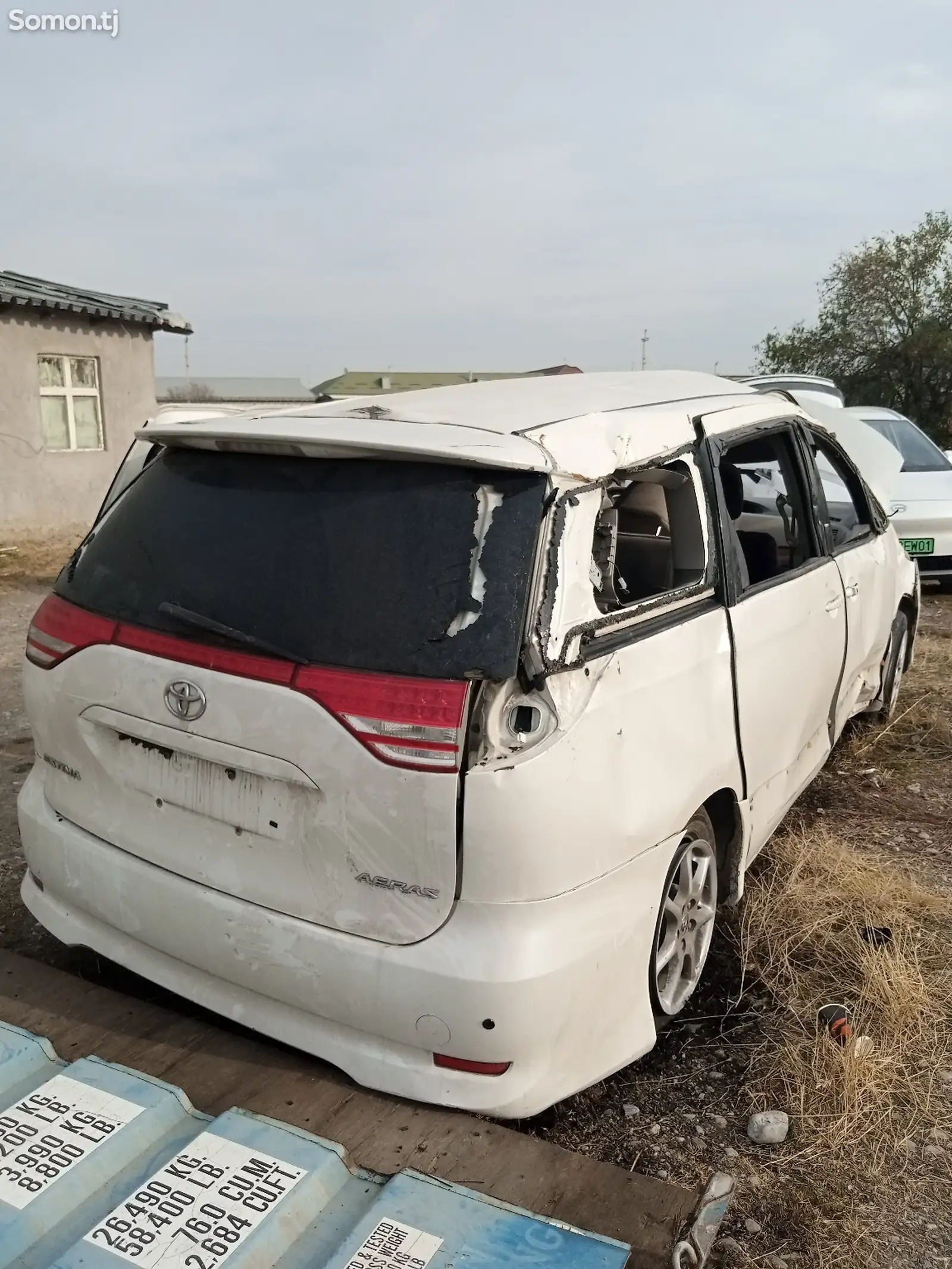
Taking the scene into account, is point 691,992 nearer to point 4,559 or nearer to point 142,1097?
point 142,1097

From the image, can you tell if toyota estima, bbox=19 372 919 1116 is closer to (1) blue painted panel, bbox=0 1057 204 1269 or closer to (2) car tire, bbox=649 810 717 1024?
(2) car tire, bbox=649 810 717 1024

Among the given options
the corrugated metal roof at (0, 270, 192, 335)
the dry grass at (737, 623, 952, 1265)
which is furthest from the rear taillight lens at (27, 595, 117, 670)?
the corrugated metal roof at (0, 270, 192, 335)

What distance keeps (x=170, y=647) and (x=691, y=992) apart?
185 centimetres

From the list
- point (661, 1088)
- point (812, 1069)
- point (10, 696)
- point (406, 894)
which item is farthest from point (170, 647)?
point (10, 696)

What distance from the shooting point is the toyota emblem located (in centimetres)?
223

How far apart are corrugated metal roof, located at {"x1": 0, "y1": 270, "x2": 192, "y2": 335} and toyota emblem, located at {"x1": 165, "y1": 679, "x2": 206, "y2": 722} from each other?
12.1 meters

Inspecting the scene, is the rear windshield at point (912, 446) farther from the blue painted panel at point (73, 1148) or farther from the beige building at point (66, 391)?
the beige building at point (66, 391)

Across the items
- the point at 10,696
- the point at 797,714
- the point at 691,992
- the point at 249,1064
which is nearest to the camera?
the point at 249,1064

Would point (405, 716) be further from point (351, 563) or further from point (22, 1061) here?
point (22, 1061)

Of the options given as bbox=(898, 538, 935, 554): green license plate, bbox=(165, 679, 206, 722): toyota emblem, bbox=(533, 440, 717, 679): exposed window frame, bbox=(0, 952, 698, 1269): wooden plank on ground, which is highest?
bbox=(533, 440, 717, 679): exposed window frame

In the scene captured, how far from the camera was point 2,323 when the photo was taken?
41.9 ft

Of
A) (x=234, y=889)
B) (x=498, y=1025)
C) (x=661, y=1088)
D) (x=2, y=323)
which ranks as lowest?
(x=661, y=1088)

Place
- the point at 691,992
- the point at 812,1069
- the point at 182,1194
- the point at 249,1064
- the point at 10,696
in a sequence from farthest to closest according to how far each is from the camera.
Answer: the point at 10,696 < the point at 691,992 < the point at 812,1069 < the point at 249,1064 < the point at 182,1194

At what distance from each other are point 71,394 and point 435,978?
14.0 metres
